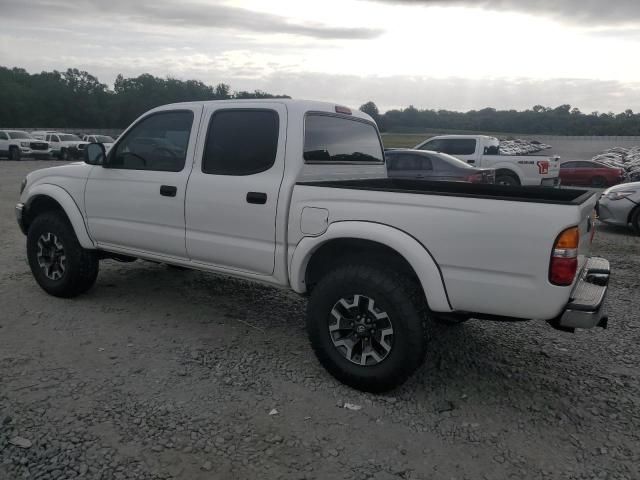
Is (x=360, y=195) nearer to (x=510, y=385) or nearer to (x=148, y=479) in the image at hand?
(x=510, y=385)

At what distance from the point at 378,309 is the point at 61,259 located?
341cm

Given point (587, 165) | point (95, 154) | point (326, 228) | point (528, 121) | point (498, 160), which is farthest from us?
point (528, 121)

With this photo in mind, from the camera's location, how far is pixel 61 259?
17.2 feet

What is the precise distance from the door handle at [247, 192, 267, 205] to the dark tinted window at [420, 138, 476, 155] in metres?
12.4

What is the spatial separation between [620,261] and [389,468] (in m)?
6.22

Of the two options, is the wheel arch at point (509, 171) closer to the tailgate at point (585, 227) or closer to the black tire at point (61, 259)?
the tailgate at point (585, 227)

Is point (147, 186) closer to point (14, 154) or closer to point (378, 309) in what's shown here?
point (378, 309)

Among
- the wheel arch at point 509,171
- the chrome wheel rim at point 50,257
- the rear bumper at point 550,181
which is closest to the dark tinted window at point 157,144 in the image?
the chrome wheel rim at point 50,257

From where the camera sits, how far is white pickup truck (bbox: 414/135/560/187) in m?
15.2

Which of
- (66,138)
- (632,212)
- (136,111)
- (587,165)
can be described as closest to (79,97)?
(136,111)

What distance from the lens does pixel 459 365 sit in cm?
410

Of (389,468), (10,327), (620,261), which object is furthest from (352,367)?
(620,261)

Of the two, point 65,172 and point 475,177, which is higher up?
point 65,172

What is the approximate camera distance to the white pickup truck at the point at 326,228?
303 cm
